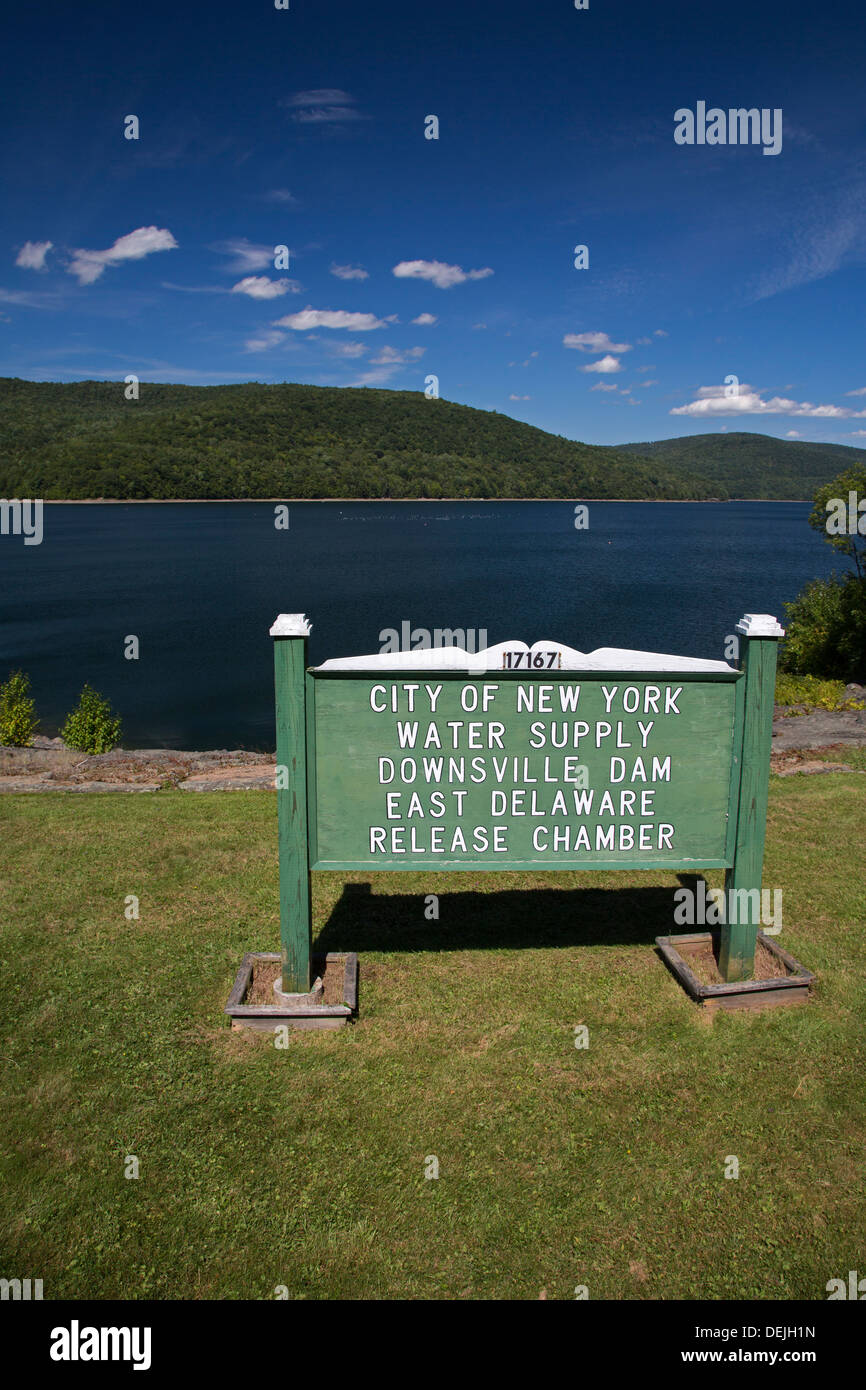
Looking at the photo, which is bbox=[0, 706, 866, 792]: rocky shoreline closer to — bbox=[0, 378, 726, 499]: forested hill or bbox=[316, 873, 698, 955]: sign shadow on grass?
bbox=[316, 873, 698, 955]: sign shadow on grass

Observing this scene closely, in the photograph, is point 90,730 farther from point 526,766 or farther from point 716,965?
point 716,965

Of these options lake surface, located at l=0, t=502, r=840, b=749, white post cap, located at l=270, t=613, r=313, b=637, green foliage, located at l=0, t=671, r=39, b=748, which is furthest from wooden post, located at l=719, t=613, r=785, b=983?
lake surface, located at l=0, t=502, r=840, b=749

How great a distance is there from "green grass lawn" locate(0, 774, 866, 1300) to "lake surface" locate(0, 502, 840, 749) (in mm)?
17027

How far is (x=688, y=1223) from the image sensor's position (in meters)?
3.66

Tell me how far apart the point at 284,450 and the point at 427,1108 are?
5714 inches

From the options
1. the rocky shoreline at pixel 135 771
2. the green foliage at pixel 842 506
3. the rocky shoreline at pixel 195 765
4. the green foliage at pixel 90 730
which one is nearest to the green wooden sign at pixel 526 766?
the rocky shoreline at pixel 195 765

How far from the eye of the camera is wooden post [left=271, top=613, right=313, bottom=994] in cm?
472

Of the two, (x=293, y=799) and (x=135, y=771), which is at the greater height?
(x=293, y=799)

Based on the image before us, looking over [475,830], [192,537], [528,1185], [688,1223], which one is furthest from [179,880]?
[192,537]

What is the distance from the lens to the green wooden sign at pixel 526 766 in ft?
16.3

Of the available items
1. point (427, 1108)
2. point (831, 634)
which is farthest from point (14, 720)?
point (831, 634)

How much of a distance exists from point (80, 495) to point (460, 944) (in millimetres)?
123872

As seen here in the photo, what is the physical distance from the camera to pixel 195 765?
12.5 m

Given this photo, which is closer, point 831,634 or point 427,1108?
point 427,1108
